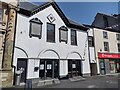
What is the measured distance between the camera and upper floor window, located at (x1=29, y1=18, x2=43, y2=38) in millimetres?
12977

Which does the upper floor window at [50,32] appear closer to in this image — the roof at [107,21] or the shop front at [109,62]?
the shop front at [109,62]

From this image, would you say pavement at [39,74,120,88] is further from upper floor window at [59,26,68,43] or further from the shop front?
the shop front

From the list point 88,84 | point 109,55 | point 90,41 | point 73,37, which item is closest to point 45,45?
point 73,37

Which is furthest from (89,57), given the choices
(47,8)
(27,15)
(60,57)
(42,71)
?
(27,15)

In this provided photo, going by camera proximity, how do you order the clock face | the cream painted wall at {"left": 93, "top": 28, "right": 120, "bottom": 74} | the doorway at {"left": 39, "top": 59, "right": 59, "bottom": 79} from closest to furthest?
the doorway at {"left": 39, "top": 59, "right": 59, "bottom": 79}
the clock face
the cream painted wall at {"left": 93, "top": 28, "right": 120, "bottom": 74}

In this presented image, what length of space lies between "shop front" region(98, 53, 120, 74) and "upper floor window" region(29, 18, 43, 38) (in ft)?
33.8

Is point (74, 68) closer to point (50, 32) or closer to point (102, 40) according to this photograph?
point (50, 32)

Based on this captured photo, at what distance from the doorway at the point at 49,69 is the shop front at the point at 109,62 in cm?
793

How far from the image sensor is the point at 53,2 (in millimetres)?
15430

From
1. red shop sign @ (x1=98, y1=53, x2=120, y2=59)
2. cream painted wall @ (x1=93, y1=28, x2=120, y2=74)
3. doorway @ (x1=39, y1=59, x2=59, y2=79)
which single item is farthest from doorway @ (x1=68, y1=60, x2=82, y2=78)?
red shop sign @ (x1=98, y1=53, x2=120, y2=59)

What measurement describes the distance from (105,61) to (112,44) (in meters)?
3.61

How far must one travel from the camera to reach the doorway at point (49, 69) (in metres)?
13.2

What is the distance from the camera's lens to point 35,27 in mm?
13320

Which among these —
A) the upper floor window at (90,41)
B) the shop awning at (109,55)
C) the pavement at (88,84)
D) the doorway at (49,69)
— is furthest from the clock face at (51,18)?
the shop awning at (109,55)
